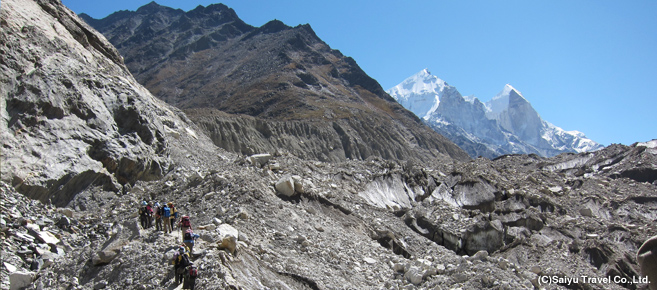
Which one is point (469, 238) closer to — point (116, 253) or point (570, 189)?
point (116, 253)

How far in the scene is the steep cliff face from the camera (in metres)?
14.5

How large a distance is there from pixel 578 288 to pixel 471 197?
44.8 ft

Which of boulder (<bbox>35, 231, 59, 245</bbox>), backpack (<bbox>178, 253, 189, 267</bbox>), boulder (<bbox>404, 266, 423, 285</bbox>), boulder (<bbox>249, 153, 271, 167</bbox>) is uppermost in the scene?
boulder (<bbox>249, 153, 271, 167</bbox>)

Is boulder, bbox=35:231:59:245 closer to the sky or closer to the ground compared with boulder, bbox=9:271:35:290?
closer to the sky

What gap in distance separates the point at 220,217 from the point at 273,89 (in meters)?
74.2

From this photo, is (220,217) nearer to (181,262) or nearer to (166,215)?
(166,215)

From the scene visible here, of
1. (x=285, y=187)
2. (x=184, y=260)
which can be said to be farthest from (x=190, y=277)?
(x=285, y=187)

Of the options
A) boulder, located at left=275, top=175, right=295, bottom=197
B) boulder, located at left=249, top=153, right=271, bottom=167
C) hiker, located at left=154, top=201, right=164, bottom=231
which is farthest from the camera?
boulder, located at left=249, top=153, right=271, bottom=167

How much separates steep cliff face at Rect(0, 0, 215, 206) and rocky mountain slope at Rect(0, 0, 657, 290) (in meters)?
0.06

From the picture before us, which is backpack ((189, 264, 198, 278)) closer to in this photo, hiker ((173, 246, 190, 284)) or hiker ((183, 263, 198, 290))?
hiker ((183, 263, 198, 290))

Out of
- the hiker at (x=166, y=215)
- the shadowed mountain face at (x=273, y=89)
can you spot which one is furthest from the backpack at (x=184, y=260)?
the shadowed mountain face at (x=273, y=89)

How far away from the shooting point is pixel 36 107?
50.8ft

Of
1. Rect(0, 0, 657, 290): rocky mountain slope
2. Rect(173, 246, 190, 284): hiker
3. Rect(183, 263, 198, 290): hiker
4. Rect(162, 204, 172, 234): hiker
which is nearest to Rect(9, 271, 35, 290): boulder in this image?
Rect(0, 0, 657, 290): rocky mountain slope

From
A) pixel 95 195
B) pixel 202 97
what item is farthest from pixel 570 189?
pixel 202 97
